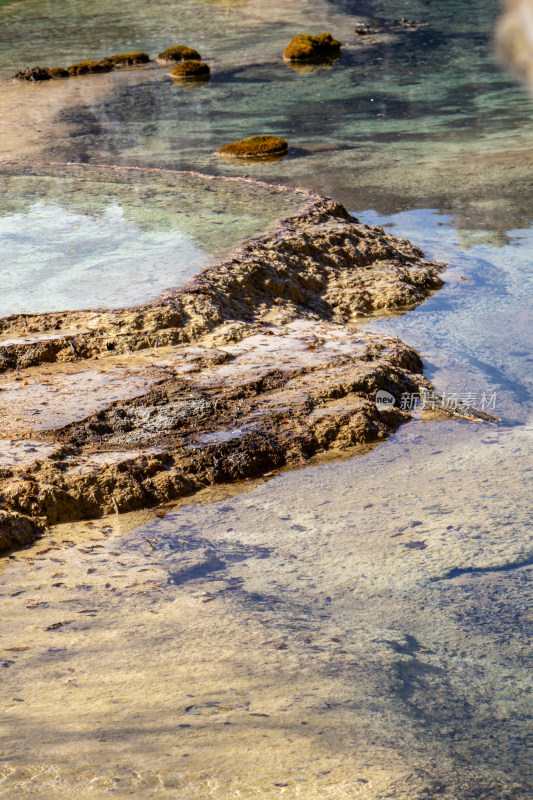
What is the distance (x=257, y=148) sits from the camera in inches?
A: 411

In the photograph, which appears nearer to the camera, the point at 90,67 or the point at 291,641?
the point at 291,641

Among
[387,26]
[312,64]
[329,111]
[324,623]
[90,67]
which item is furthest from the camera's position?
[387,26]

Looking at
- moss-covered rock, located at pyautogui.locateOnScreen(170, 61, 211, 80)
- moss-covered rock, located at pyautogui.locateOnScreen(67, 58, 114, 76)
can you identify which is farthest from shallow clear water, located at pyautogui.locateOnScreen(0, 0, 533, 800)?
moss-covered rock, located at pyautogui.locateOnScreen(67, 58, 114, 76)

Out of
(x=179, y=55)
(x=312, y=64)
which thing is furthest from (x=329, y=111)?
(x=179, y=55)

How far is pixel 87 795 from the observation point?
65.1 inches

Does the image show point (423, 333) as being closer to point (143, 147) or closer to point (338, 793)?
point (338, 793)

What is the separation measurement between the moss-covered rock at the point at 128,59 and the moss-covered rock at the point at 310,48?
3556 mm

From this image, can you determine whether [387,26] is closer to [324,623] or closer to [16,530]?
[16,530]

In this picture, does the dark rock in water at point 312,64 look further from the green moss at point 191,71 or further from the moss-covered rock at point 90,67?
the moss-covered rock at point 90,67

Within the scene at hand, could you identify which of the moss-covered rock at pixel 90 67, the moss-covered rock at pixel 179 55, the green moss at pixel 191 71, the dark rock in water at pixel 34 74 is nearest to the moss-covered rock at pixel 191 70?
the green moss at pixel 191 71

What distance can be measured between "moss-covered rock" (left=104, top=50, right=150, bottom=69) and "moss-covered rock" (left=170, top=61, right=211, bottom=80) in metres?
2.35

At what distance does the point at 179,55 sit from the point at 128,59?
1300mm

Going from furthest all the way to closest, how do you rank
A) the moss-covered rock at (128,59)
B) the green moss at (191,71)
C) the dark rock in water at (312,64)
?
the moss-covered rock at (128,59) → the dark rock in water at (312,64) → the green moss at (191,71)

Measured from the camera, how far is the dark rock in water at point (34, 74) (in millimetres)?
17297
